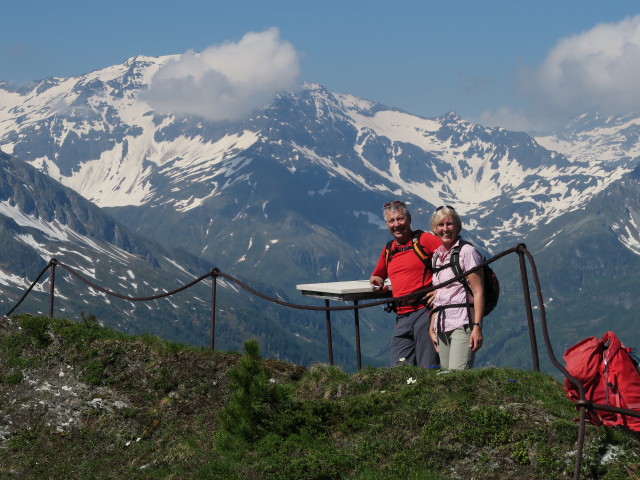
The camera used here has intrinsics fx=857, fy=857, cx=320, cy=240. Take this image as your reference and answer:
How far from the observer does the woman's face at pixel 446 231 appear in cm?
1219

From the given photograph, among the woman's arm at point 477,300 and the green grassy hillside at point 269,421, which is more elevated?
the woman's arm at point 477,300

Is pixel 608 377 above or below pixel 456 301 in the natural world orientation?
below

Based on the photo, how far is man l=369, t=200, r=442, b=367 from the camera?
1310 cm

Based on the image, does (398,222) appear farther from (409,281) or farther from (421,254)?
(409,281)

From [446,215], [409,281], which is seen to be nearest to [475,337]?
[409,281]

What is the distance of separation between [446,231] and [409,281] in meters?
1.31

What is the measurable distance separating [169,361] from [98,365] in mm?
1268

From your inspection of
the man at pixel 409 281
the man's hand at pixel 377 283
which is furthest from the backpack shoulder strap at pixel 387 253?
the man's hand at pixel 377 283

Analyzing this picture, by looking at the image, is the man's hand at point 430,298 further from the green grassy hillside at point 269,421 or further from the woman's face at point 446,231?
the green grassy hillside at point 269,421

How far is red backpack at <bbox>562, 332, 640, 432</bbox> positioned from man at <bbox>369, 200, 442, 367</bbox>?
3.50m

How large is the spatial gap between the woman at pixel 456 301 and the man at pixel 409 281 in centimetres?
58

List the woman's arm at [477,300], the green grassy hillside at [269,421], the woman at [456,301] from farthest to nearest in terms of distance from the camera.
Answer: the woman at [456,301]
the woman's arm at [477,300]
the green grassy hillside at [269,421]

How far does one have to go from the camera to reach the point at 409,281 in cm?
1317

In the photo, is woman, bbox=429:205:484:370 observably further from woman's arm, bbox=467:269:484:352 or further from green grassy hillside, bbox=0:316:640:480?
green grassy hillside, bbox=0:316:640:480
